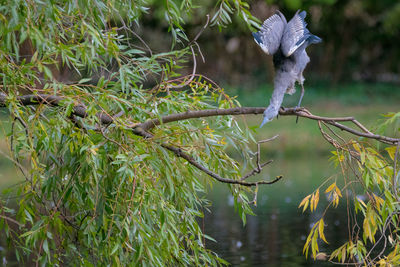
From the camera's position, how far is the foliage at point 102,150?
7.89ft

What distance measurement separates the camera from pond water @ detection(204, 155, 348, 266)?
4387 millimetres

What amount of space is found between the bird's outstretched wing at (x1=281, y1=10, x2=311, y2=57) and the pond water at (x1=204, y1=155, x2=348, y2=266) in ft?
5.28

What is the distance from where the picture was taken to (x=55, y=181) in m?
2.66

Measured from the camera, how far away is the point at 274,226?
5.34 m

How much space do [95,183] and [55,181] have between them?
189mm

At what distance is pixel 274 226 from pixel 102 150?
10.1ft

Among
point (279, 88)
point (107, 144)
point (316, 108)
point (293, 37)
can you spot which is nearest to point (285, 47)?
point (293, 37)

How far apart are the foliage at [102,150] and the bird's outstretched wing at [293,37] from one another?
225 millimetres

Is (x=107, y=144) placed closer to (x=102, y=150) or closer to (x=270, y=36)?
(x=102, y=150)

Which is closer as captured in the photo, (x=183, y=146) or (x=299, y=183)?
(x=183, y=146)

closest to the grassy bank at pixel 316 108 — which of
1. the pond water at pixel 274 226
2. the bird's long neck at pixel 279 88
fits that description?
the pond water at pixel 274 226

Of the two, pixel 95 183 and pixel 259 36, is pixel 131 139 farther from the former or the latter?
pixel 259 36

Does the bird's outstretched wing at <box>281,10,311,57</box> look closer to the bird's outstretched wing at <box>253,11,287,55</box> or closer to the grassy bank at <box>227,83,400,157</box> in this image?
the bird's outstretched wing at <box>253,11,287,55</box>

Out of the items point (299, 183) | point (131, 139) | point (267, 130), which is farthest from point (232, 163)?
point (267, 130)
